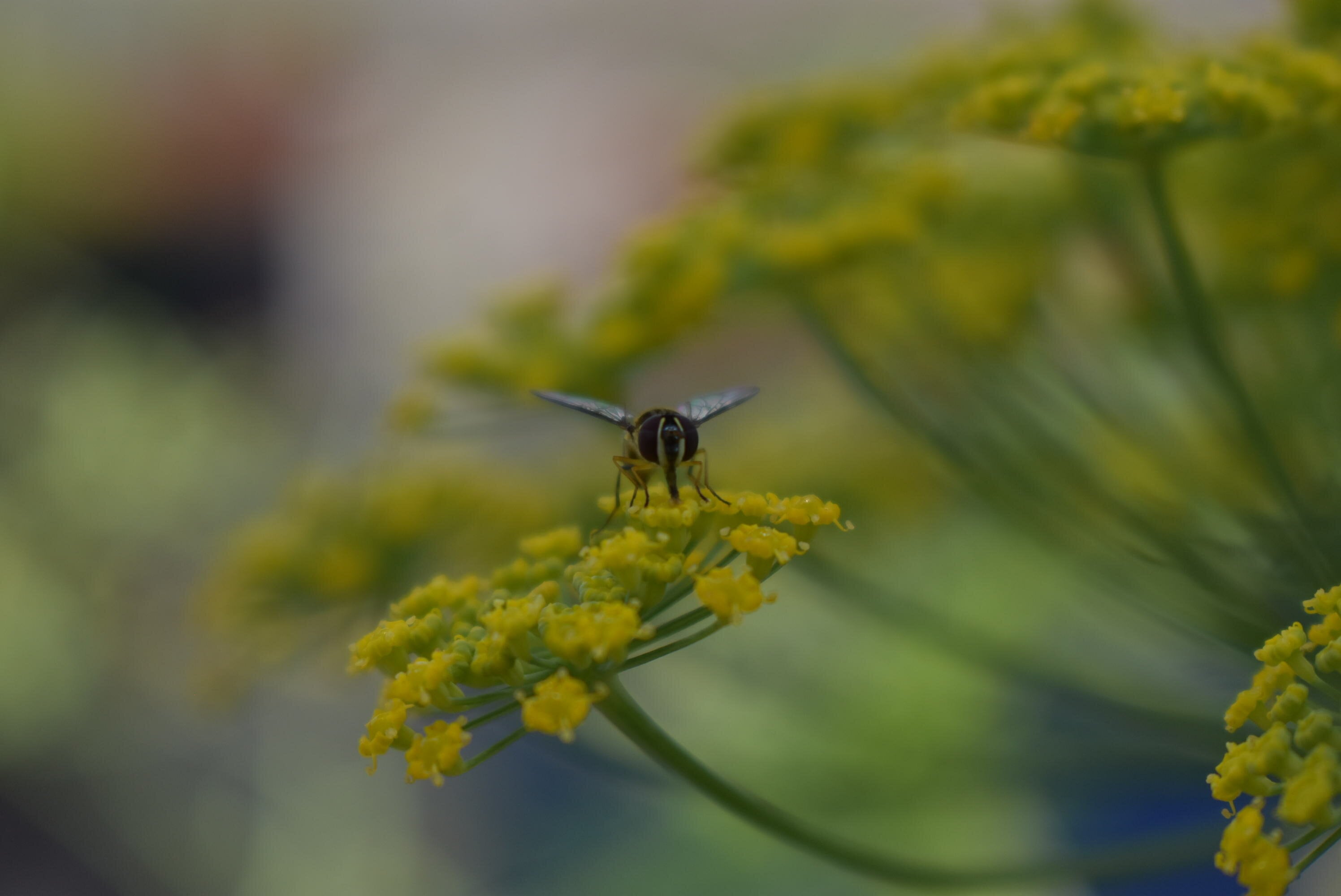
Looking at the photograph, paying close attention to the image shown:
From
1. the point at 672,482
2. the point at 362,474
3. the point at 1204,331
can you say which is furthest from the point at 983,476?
the point at 362,474

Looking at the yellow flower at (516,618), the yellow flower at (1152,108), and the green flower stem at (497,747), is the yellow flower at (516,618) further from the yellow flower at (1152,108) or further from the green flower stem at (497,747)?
the yellow flower at (1152,108)

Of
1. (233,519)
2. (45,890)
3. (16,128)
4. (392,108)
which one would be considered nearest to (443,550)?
(233,519)

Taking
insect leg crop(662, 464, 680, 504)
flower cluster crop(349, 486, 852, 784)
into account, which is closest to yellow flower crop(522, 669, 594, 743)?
flower cluster crop(349, 486, 852, 784)

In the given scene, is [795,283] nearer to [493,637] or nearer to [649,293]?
[649,293]

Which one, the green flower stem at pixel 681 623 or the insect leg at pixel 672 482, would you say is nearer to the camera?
the green flower stem at pixel 681 623

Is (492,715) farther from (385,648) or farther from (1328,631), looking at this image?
(1328,631)

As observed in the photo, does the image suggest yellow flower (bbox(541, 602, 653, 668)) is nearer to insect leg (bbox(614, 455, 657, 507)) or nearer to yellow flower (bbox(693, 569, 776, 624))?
yellow flower (bbox(693, 569, 776, 624))

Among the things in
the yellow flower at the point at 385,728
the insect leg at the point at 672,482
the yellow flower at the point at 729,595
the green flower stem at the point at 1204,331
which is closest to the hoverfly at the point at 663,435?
the insect leg at the point at 672,482
